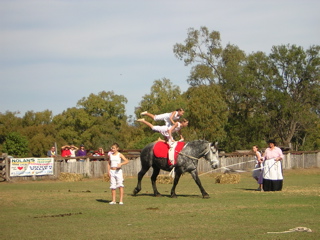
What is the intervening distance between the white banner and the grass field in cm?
1435

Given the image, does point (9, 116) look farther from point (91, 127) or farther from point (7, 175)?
point (7, 175)

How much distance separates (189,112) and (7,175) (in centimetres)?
3863

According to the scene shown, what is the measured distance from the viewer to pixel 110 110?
107875 millimetres

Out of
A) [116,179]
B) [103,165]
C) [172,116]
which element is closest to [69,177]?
[103,165]

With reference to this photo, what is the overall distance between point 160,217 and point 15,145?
69420mm

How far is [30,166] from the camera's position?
35250 mm

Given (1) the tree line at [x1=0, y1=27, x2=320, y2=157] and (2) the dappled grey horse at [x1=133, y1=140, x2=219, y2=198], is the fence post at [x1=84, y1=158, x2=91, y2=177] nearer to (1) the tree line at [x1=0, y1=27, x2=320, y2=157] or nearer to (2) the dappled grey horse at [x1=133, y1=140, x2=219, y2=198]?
(2) the dappled grey horse at [x1=133, y1=140, x2=219, y2=198]

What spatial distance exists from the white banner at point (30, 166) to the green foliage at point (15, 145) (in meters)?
46.0

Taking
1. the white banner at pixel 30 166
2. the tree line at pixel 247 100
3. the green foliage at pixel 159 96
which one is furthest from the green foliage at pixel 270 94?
the white banner at pixel 30 166

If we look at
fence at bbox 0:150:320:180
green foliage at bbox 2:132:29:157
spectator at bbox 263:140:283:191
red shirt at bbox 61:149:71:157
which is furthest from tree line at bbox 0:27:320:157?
spectator at bbox 263:140:283:191

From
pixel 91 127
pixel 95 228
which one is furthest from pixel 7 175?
pixel 91 127

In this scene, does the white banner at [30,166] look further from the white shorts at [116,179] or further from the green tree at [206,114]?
the green tree at [206,114]

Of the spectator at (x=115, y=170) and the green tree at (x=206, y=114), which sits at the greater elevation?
the green tree at (x=206, y=114)

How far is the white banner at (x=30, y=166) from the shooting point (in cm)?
3447
